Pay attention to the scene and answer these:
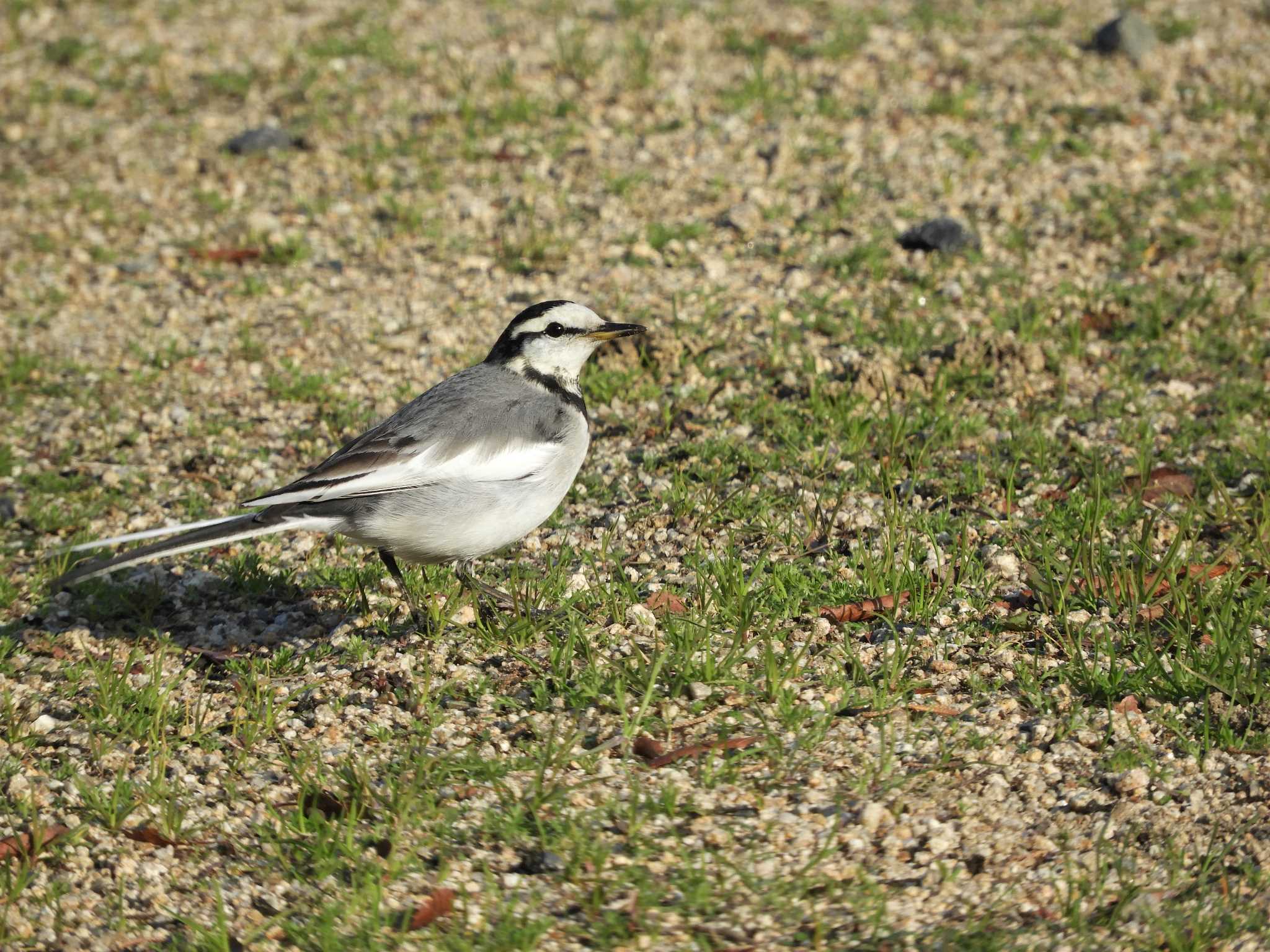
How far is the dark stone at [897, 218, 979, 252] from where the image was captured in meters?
8.78

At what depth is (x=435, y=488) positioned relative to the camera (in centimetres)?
566

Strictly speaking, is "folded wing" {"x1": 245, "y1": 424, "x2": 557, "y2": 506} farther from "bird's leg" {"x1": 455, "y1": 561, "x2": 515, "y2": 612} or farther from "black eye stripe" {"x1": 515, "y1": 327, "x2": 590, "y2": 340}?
"black eye stripe" {"x1": 515, "y1": 327, "x2": 590, "y2": 340}

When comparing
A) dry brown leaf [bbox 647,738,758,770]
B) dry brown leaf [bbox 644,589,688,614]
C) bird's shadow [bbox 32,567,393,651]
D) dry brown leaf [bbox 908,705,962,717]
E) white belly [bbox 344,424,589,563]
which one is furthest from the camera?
bird's shadow [bbox 32,567,393,651]

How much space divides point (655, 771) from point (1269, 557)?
2.77m

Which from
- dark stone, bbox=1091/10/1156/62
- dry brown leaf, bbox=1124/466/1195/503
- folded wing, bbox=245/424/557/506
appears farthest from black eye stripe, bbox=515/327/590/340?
dark stone, bbox=1091/10/1156/62

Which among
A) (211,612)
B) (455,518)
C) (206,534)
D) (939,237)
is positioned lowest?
(211,612)

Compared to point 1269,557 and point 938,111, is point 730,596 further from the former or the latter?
point 938,111

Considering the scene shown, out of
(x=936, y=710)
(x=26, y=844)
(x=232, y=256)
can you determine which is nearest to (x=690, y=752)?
(x=936, y=710)

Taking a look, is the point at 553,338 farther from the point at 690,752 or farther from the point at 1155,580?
the point at 1155,580

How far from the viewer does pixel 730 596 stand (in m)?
5.64

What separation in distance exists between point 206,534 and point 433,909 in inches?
73.3

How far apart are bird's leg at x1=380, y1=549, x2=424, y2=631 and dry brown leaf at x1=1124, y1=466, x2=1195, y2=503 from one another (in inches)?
130

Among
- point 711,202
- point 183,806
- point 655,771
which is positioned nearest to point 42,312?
point 711,202

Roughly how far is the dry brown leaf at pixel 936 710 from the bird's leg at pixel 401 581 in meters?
2.04
